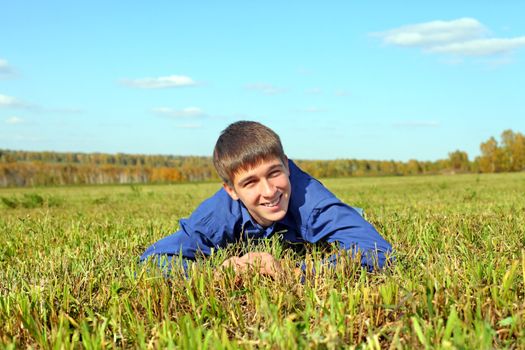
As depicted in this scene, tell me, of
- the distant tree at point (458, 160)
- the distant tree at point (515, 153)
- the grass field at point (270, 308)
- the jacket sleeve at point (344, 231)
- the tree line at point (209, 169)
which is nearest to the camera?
the grass field at point (270, 308)

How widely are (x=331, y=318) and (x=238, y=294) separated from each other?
74 cm

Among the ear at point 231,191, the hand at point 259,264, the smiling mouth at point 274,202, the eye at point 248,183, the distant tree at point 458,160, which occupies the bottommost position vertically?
the hand at point 259,264

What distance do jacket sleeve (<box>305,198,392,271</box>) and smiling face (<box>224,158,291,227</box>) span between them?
248mm

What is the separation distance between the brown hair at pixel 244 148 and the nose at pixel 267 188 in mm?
154

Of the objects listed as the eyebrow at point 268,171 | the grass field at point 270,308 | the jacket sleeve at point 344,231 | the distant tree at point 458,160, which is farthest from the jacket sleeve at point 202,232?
the distant tree at point 458,160

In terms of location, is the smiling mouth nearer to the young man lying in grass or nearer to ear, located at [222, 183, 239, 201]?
the young man lying in grass

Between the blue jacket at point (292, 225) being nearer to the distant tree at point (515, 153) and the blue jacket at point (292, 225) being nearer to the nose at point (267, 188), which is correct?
the nose at point (267, 188)

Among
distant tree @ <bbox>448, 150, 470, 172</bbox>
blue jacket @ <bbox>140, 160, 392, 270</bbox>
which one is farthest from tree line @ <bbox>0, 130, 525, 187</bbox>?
blue jacket @ <bbox>140, 160, 392, 270</bbox>

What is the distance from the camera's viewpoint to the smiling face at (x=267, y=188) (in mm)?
3670

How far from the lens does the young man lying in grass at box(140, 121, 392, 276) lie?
3508mm

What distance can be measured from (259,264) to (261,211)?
83 cm

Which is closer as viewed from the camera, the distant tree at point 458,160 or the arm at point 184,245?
the arm at point 184,245

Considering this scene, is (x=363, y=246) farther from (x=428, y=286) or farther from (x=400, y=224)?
(x=400, y=224)

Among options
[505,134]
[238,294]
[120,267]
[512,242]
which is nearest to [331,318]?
[238,294]
